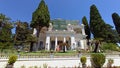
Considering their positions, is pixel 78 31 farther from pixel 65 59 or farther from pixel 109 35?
pixel 65 59

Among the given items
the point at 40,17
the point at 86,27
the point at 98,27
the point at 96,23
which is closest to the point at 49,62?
the point at 40,17

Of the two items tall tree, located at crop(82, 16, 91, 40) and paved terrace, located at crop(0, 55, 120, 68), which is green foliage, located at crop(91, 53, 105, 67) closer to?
paved terrace, located at crop(0, 55, 120, 68)

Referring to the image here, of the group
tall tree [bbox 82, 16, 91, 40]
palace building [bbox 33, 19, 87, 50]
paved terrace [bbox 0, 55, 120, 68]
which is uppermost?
tall tree [bbox 82, 16, 91, 40]

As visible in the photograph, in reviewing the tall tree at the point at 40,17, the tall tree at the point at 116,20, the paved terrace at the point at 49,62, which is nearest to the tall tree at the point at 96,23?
the tall tree at the point at 116,20

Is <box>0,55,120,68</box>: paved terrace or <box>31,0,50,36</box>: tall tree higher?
<box>31,0,50,36</box>: tall tree

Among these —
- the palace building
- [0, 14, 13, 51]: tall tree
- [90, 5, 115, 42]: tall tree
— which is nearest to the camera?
the palace building

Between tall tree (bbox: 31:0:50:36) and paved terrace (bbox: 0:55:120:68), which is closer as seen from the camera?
paved terrace (bbox: 0:55:120:68)

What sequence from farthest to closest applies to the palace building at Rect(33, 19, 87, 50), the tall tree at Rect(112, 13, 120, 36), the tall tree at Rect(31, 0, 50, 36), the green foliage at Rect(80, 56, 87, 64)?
the tall tree at Rect(112, 13, 120, 36), the palace building at Rect(33, 19, 87, 50), the tall tree at Rect(31, 0, 50, 36), the green foliage at Rect(80, 56, 87, 64)

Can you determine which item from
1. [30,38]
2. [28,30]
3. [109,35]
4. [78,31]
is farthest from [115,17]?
[30,38]

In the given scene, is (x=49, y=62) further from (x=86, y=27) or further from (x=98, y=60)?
(x=86, y=27)

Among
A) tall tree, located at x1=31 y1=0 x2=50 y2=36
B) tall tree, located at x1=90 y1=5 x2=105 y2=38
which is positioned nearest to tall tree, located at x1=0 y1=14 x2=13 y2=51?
tall tree, located at x1=31 y1=0 x2=50 y2=36

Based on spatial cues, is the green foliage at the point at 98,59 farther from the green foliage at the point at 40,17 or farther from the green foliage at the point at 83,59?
the green foliage at the point at 40,17

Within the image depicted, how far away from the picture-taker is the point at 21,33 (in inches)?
1709

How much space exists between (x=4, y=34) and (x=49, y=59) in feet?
66.7
